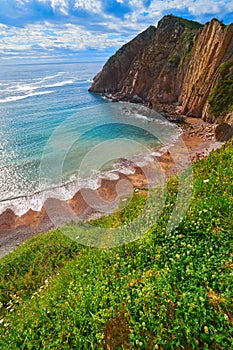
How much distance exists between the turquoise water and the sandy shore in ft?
3.71

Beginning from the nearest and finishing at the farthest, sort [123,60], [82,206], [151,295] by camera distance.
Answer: [151,295] < [82,206] < [123,60]

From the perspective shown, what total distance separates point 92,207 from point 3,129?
29538mm

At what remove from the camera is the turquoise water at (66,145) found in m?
A: 23.2

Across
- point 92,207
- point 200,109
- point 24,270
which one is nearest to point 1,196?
point 92,207

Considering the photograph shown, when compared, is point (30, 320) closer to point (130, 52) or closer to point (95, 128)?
point (95, 128)

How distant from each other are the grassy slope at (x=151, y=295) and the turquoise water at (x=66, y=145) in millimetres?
15964

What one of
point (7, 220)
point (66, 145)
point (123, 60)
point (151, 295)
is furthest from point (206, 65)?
point (151, 295)

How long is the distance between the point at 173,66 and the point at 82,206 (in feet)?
159

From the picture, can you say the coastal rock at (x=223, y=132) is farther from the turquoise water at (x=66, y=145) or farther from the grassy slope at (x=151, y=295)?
the grassy slope at (x=151, y=295)

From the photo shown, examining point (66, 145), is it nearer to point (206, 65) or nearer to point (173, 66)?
point (206, 65)

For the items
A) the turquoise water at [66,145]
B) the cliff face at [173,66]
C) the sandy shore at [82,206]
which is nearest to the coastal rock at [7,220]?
the sandy shore at [82,206]

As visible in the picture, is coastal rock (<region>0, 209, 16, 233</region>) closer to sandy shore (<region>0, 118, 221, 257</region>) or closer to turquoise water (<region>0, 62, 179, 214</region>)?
sandy shore (<region>0, 118, 221, 257</region>)

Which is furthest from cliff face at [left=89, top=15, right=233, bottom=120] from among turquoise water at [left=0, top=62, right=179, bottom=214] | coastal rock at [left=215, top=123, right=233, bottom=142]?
coastal rock at [left=215, top=123, right=233, bottom=142]

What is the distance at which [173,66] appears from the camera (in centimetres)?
5375
